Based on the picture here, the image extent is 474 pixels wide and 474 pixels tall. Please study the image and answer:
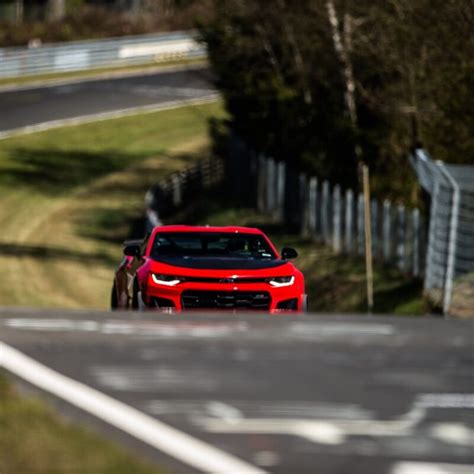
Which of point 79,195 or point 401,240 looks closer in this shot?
point 401,240

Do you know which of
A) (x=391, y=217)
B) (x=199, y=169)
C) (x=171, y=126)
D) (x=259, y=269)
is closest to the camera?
(x=259, y=269)

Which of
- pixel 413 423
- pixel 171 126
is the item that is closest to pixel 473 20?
pixel 413 423

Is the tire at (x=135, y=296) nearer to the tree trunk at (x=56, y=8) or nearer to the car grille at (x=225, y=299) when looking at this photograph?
the car grille at (x=225, y=299)

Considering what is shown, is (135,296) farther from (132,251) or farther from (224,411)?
(224,411)

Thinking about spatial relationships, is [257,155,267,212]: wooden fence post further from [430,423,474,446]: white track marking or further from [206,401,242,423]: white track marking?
[430,423,474,446]: white track marking

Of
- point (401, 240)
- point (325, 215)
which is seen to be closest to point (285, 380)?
point (401, 240)

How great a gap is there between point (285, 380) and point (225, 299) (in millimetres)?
7714

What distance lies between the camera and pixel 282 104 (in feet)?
137

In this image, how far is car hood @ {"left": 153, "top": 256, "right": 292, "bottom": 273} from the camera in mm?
16766

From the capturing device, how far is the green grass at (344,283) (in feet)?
93.2

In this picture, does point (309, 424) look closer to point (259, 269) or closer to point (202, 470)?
point (202, 470)

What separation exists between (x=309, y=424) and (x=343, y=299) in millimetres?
22019

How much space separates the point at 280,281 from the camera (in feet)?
55.1

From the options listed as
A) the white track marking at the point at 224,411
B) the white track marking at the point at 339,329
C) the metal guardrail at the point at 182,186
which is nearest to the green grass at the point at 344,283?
the metal guardrail at the point at 182,186
